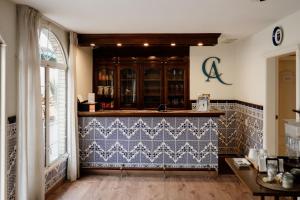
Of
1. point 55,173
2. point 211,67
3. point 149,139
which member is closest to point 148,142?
point 149,139

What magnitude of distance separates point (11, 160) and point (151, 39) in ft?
10.0

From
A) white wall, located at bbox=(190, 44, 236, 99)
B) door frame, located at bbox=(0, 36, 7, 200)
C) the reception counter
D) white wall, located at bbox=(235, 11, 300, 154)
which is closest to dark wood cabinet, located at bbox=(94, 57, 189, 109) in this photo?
white wall, located at bbox=(190, 44, 236, 99)

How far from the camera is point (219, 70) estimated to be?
6.98m

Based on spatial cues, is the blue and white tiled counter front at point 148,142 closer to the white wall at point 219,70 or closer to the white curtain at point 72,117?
the white curtain at point 72,117

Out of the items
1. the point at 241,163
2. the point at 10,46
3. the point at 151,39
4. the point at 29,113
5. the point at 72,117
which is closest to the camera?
the point at 241,163

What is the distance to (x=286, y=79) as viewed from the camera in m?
5.69

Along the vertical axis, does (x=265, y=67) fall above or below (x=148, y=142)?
above

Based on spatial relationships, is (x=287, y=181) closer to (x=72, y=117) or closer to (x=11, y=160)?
(x=11, y=160)

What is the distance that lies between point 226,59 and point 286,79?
5.13 ft

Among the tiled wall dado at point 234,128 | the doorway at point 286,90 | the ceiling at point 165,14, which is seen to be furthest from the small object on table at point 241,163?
the tiled wall dado at point 234,128

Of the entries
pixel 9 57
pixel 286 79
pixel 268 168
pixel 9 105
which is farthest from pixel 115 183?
pixel 286 79

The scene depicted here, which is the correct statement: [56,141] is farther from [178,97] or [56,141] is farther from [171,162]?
[178,97]

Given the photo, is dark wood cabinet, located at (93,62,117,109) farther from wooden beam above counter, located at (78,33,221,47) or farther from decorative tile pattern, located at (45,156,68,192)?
Answer: decorative tile pattern, located at (45,156,68,192)

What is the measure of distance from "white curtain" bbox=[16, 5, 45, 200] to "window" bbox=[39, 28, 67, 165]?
0.59 metres
